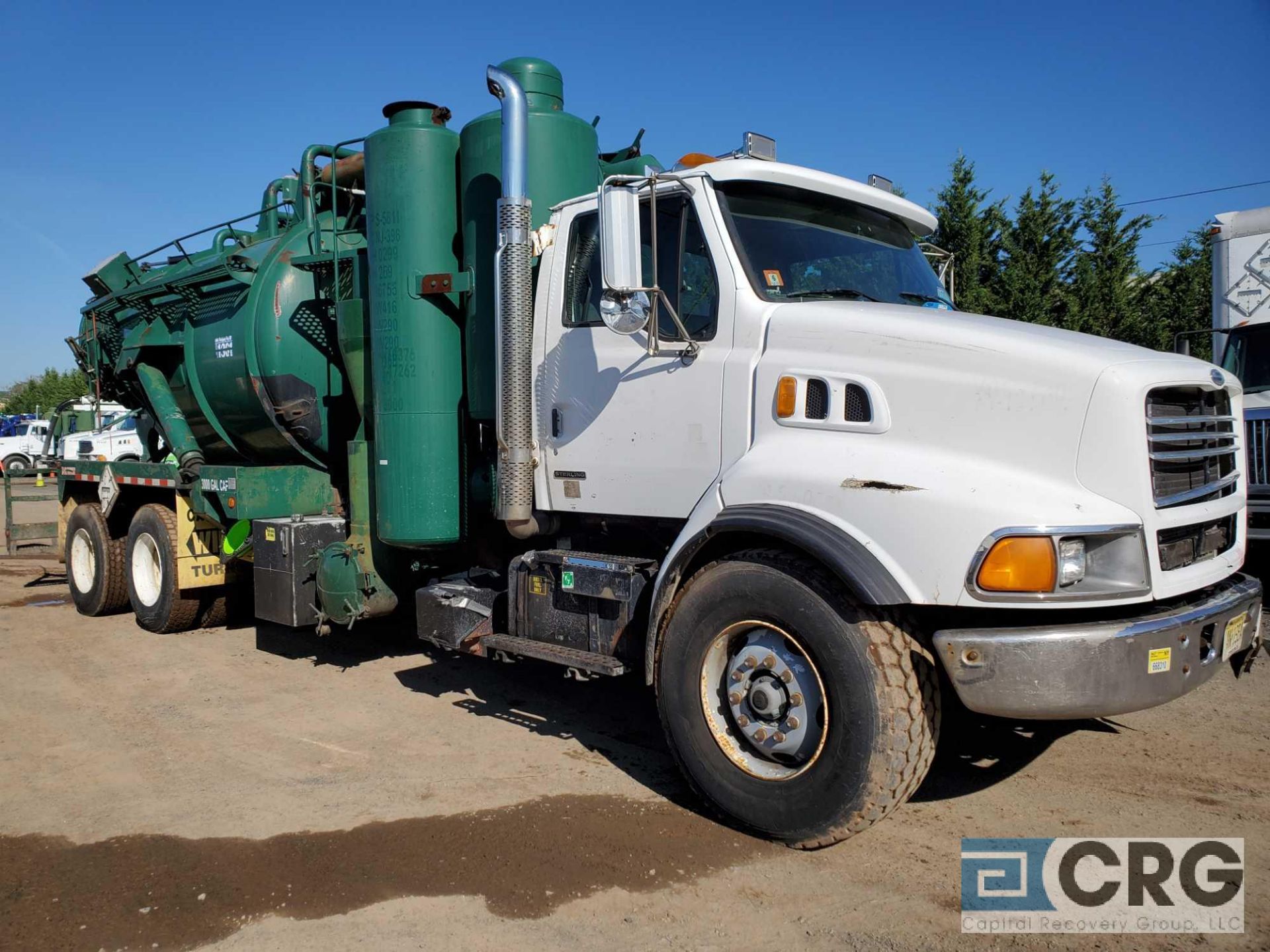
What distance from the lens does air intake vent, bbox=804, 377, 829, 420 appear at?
12.9 ft

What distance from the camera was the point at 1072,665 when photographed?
3.30 metres

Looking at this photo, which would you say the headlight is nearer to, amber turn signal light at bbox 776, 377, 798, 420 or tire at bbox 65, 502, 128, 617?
amber turn signal light at bbox 776, 377, 798, 420

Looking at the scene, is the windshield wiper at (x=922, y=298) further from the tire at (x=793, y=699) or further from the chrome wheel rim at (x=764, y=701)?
the chrome wheel rim at (x=764, y=701)

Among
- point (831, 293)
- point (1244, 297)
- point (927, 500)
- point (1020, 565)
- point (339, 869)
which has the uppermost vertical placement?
point (1244, 297)

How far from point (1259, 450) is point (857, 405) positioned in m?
6.46

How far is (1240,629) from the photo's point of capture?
156 inches

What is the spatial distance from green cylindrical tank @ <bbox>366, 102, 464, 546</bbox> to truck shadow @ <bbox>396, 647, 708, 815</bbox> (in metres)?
1.13

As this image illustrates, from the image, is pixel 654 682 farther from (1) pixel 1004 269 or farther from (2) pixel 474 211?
(1) pixel 1004 269

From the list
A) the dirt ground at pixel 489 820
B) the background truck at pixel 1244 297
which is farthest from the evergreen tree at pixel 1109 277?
the dirt ground at pixel 489 820

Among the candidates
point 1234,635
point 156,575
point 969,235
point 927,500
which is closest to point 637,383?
point 927,500

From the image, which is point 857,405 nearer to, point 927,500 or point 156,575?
point 927,500

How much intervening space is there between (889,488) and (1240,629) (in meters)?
1.68

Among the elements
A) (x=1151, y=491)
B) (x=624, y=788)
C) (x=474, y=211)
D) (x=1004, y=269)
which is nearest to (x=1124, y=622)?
(x=1151, y=491)

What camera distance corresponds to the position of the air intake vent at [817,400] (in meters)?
3.93
